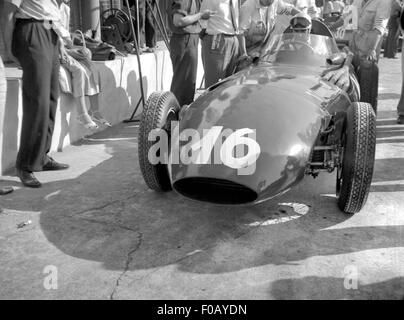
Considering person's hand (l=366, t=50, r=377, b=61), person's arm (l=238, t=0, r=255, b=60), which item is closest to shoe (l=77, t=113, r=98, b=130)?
person's arm (l=238, t=0, r=255, b=60)

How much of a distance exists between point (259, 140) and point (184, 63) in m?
2.95

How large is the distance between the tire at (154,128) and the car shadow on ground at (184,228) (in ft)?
0.48

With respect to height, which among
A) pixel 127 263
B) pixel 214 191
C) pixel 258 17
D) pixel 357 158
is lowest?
pixel 127 263

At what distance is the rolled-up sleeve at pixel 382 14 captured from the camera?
5891 millimetres

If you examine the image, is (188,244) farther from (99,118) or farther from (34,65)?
(99,118)

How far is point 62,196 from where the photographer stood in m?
4.01

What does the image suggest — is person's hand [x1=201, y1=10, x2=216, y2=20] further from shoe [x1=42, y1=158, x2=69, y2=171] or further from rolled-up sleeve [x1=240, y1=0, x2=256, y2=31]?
shoe [x1=42, y1=158, x2=69, y2=171]

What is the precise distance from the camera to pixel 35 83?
4086 mm

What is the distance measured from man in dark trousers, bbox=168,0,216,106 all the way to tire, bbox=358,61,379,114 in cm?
192

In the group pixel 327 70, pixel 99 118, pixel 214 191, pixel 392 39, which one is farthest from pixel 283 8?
pixel 392 39

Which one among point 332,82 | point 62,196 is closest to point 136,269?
point 62,196

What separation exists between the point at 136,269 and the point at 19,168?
2.01 m

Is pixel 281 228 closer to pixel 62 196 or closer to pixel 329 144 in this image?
pixel 329 144

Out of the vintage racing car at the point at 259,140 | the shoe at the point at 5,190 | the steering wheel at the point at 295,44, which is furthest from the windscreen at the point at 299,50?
the shoe at the point at 5,190
